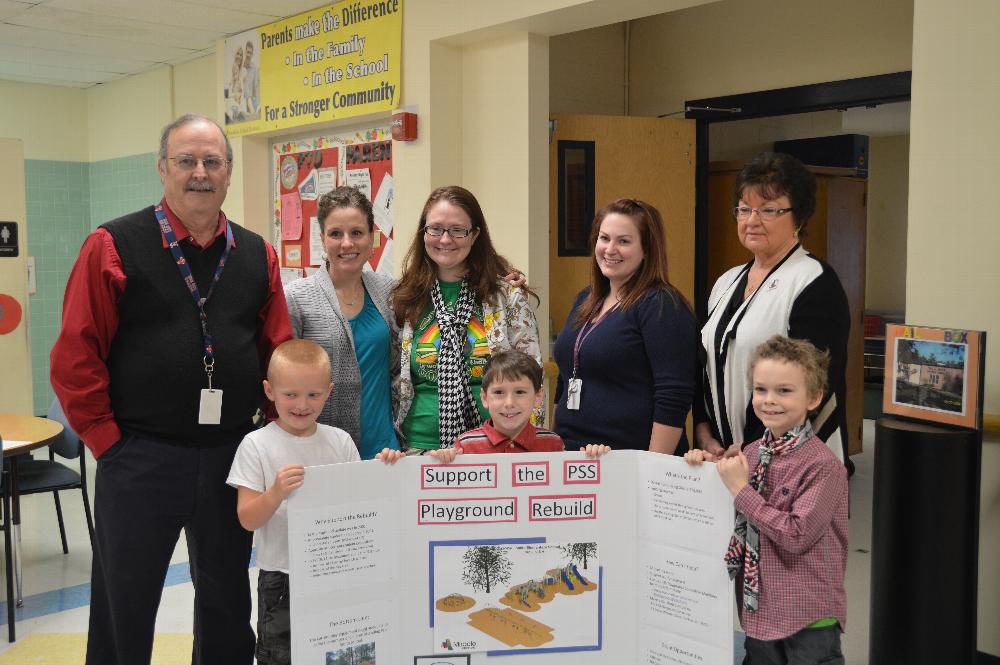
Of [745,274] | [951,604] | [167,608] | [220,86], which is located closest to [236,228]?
[745,274]

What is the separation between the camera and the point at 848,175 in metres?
6.70

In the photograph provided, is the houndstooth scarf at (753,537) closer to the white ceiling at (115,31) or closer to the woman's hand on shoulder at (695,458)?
the woman's hand on shoulder at (695,458)

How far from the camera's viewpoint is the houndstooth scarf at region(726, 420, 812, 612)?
6.63ft

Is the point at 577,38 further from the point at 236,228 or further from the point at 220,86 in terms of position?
the point at 236,228

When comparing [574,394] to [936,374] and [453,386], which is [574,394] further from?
[936,374]

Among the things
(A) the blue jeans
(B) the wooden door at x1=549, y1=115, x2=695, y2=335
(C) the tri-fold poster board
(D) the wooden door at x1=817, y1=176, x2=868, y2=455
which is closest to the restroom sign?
(B) the wooden door at x1=549, y1=115, x2=695, y2=335

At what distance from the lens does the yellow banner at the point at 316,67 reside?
499 cm

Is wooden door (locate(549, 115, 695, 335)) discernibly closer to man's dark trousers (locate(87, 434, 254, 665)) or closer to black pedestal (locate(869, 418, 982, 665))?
black pedestal (locate(869, 418, 982, 665))

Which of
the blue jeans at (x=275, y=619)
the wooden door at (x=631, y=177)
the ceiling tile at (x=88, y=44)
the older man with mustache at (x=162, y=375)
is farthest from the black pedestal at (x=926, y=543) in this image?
the ceiling tile at (x=88, y=44)

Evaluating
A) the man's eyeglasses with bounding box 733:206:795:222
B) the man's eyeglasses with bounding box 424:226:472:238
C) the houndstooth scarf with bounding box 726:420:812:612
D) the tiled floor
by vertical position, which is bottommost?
the tiled floor

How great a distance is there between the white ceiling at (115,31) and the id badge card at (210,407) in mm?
3755

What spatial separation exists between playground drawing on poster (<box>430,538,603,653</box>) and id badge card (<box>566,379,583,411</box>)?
1.48 ft

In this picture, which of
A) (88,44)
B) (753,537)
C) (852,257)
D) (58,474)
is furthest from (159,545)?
(852,257)

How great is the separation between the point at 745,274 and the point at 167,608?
2676 millimetres
